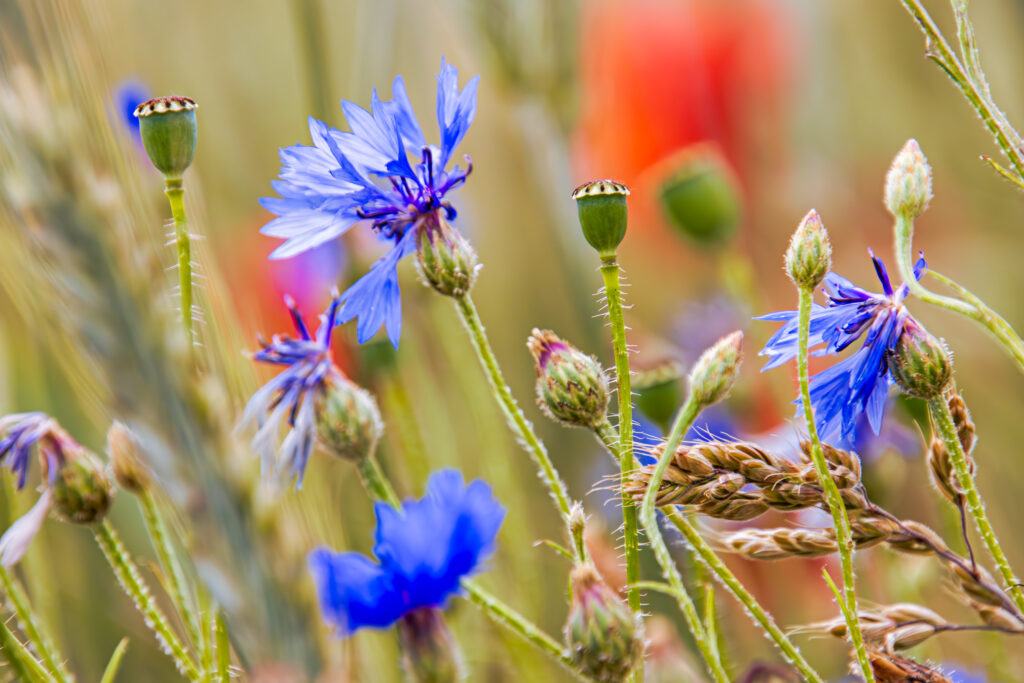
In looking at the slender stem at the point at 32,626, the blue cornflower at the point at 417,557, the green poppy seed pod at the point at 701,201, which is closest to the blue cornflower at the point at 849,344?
the blue cornflower at the point at 417,557

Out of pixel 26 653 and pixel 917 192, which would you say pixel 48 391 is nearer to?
pixel 26 653

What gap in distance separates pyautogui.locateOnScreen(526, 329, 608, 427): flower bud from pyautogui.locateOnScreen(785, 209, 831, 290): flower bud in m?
0.07

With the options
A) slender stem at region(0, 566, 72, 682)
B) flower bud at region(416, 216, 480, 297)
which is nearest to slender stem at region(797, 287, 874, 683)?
flower bud at region(416, 216, 480, 297)

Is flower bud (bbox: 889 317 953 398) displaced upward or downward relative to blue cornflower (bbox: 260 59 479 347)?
downward

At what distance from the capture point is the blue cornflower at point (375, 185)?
33 centimetres

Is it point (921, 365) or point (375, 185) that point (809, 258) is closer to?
point (921, 365)

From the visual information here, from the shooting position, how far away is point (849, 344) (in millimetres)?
319

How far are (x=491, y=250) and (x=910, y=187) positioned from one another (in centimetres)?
108

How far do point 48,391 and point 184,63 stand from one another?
2.47 feet

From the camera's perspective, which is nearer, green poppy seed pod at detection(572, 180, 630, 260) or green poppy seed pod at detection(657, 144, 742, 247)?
green poppy seed pod at detection(572, 180, 630, 260)

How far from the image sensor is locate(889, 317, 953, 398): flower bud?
279 mm

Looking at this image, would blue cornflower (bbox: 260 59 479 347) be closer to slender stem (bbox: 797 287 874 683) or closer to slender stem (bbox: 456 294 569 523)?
slender stem (bbox: 456 294 569 523)

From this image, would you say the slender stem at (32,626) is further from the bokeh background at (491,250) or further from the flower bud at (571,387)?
the flower bud at (571,387)

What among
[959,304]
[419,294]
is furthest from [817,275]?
[419,294]
